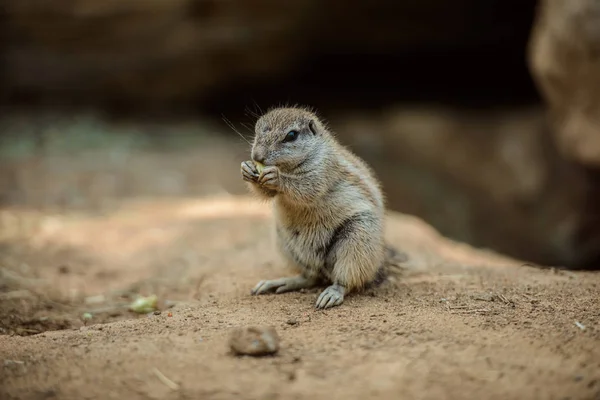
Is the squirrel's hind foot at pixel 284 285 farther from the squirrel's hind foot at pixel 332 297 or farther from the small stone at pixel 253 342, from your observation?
the small stone at pixel 253 342

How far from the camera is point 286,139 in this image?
13.7ft

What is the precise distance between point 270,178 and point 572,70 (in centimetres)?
512

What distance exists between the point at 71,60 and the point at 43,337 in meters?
7.55

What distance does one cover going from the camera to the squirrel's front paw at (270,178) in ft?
13.1

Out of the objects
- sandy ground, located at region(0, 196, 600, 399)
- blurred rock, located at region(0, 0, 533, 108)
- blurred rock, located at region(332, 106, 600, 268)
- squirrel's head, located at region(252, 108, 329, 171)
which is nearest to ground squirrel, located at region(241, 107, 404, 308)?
squirrel's head, located at region(252, 108, 329, 171)

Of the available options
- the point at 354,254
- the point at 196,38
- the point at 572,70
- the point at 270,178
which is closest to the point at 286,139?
the point at 270,178

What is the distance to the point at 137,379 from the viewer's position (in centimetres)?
275

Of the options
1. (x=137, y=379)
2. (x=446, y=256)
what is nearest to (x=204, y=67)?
(x=446, y=256)

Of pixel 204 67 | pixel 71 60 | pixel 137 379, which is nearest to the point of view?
pixel 137 379

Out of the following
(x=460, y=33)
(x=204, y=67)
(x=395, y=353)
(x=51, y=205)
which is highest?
(x=460, y=33)

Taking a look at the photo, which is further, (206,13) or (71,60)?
(71,60)

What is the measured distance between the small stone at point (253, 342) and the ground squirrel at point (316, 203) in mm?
1053

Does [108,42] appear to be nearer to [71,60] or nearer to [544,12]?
[71,60]

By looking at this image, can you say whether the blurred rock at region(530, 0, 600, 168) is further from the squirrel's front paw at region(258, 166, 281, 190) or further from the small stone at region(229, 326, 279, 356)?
the small stone at region(229, 326, 279, 356)
